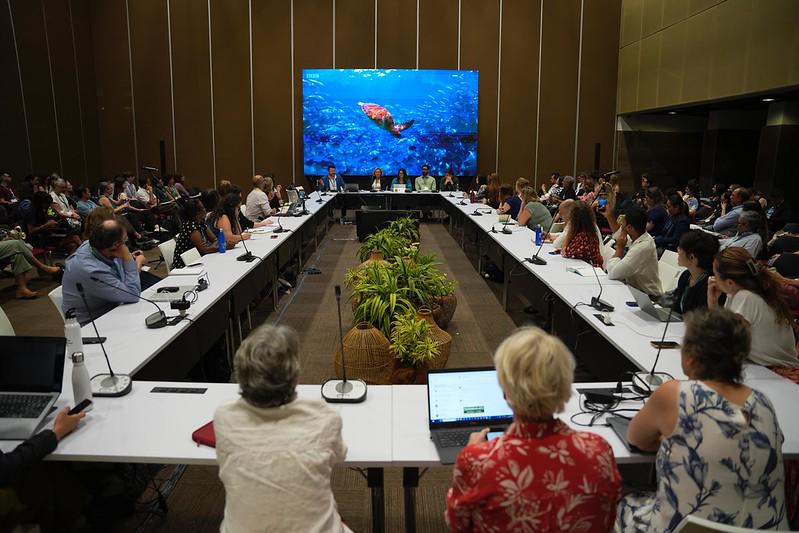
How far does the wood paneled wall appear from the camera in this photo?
12.9 metres

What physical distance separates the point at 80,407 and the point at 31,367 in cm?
22

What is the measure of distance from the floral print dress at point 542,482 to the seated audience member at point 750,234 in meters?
4.16

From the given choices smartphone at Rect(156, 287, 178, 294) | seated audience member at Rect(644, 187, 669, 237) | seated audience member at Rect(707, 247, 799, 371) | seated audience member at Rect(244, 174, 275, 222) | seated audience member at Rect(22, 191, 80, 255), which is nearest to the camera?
seated audience member at Rect(707, 247, 799, 371)

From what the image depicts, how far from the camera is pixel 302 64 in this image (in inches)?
516

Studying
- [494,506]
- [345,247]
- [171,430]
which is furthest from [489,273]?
[494,506]

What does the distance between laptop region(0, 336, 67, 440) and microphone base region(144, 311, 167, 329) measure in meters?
0.96

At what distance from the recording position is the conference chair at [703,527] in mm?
1427

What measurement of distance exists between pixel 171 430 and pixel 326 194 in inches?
375

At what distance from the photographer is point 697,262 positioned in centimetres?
325

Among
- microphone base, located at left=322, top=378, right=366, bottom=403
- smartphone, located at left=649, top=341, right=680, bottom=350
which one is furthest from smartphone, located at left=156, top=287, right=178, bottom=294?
smartphone, located at left=649, top=341, right=680, bottom=350

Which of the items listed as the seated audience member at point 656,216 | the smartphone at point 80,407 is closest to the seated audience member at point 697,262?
the smartphone at point 80,407

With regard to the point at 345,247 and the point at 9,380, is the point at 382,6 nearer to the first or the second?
the point at 345,247

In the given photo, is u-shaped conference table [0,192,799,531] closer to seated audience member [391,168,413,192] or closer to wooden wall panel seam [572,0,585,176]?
seated audience member [391,168,413,192]

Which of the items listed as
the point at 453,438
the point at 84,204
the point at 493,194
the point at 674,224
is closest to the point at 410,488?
the point at 453,438
